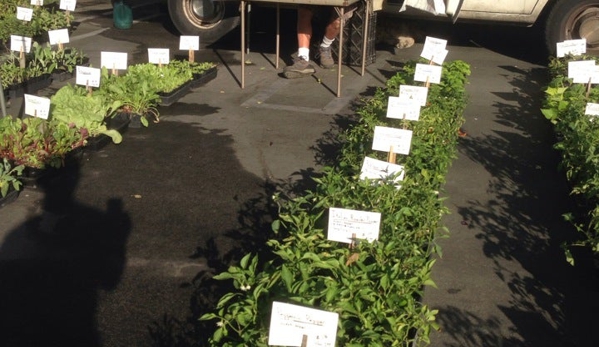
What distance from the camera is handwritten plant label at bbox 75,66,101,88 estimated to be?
Result: 24.7ft

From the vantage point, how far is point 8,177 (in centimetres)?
595

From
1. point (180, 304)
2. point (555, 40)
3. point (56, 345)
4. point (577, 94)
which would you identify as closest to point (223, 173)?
point (180, 304)

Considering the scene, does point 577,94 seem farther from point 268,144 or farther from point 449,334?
point 449,334

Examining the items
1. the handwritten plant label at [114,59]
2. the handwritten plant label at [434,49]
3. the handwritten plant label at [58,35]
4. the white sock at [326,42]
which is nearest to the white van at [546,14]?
the white sock at [326,42]

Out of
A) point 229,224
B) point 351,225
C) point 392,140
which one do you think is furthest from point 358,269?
point 229,224

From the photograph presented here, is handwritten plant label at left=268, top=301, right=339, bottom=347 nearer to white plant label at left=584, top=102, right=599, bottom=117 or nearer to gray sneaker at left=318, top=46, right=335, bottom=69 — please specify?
white plant label at left=584, top=102, right=599, bottom=117

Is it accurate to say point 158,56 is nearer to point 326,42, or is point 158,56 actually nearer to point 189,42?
point 189,42

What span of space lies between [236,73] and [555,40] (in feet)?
14.0

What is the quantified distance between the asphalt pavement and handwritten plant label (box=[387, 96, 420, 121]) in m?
0.73

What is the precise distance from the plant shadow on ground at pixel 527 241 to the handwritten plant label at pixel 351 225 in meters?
0.73

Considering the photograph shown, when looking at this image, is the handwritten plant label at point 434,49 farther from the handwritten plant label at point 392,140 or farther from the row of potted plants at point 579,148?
the handwritten plant label at point 392,140

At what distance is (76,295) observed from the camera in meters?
4.71

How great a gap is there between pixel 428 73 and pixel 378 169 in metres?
2.78

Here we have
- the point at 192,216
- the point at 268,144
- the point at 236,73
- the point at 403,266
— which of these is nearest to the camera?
the point at 403,266
